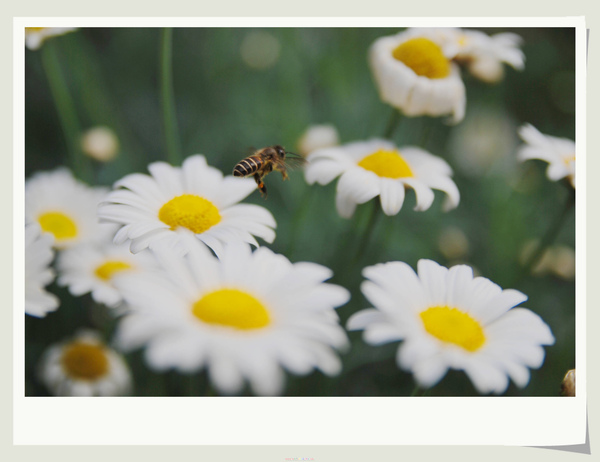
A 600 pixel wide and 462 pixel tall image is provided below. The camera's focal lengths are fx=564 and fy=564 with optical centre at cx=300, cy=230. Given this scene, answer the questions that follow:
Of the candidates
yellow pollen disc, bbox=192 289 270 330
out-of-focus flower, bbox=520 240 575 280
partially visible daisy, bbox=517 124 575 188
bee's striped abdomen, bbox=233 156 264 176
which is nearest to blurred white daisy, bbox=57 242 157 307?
bee's striped abdomen, bbox=233 156 264 176

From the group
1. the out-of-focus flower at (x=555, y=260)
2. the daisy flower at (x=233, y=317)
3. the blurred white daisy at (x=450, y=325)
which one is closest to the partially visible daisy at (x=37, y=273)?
the daisy flower at (x=233, y=317)

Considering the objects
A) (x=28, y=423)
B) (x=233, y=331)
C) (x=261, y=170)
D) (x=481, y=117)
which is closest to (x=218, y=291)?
(x=233, y=331)

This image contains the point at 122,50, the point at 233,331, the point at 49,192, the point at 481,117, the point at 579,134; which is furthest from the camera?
the point at 481,117

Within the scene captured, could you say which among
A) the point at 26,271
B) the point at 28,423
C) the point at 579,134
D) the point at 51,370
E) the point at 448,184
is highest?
the point at 579,134

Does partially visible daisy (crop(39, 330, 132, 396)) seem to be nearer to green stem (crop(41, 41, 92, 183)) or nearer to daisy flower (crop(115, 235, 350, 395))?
green stem (crop(41, 41, 92, 183))

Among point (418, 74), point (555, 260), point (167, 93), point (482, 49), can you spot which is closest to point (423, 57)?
point (418, 74)

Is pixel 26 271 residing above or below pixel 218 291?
above
